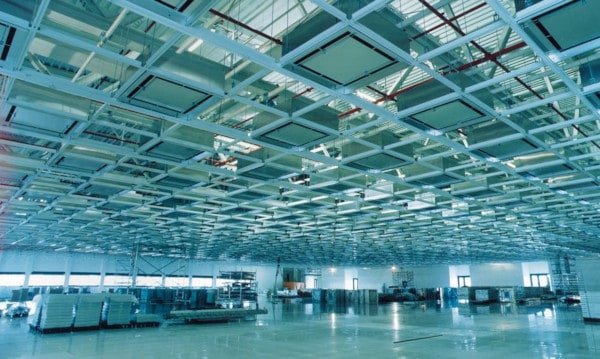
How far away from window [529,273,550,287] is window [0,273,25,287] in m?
54.9

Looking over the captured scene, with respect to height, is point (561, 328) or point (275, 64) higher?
point (275, 64)

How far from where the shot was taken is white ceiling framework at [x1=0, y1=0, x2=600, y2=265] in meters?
5.17

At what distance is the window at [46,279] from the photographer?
120 ft

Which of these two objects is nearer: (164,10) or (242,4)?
(164,10)

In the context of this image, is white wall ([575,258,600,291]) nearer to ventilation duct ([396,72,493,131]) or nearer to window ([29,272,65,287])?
ventilation duct ([396,72,493,131])

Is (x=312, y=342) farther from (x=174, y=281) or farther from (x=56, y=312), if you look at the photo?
(x=174, y=281)

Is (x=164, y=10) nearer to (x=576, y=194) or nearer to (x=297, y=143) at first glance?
(x=297, y=143)

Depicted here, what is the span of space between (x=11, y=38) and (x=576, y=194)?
16805mm

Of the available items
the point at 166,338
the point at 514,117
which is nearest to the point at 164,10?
the point at 514,117

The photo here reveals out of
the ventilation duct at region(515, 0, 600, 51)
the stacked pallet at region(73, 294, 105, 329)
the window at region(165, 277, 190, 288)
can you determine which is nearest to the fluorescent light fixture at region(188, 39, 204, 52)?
the ventilation duct at region(515, 0, 600, 51)

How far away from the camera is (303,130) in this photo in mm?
8086

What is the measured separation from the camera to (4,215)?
18312 millimetres

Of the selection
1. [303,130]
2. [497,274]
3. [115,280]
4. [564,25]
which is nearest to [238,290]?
[115,280]

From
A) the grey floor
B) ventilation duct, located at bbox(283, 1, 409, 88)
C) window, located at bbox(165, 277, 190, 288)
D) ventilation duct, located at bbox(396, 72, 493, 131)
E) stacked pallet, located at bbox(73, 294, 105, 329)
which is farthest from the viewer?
window, located at bbox(165, 277, 190, 288)
